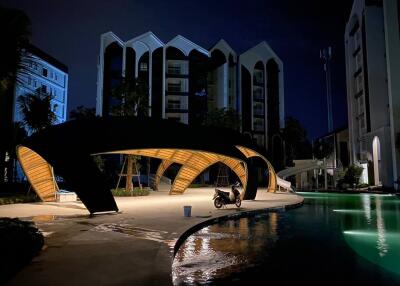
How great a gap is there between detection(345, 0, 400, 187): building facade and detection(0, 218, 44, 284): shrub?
126 feet

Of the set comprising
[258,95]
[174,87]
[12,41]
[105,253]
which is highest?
[258,95]

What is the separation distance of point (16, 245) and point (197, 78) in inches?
2343

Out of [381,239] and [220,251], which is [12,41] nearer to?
[220,251]

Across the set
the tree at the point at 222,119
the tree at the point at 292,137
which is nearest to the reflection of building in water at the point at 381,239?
the tree at the point at 222,119

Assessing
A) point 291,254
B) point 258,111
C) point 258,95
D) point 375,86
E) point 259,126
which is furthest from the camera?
point 258,95

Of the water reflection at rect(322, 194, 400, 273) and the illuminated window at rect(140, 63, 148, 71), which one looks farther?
the illuminated window at rect(140, 63, 148, 71)

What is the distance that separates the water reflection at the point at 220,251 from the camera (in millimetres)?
6727

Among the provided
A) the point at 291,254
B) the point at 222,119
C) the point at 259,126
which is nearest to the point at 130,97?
the point at 222,119

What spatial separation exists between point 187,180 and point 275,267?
22.8 meters

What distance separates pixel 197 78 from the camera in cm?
6419

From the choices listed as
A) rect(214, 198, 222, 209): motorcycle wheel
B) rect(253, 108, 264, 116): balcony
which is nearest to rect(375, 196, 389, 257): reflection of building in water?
rect(214, 198, 222, 209): motorcycle wheel

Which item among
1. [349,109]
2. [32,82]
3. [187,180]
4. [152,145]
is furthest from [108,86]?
[152,145]

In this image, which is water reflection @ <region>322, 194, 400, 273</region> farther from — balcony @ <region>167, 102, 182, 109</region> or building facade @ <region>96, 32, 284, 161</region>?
balcony @ <region>167, 102, 182, 109</region>

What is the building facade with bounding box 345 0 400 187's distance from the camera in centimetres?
3875
